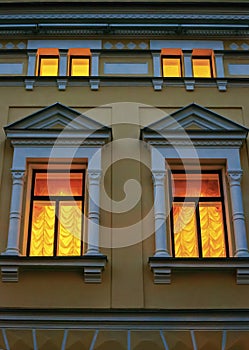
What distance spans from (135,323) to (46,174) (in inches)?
132

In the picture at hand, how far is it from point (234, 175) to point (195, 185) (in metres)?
0.78

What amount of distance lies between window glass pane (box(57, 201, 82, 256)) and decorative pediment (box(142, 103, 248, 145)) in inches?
75.1

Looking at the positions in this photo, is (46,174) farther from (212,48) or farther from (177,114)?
(212,48)

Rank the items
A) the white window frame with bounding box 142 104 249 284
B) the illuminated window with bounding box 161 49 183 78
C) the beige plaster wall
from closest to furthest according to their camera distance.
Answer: the beige plaster wall → the white window frame with bounding box 142 104 249 284 → the illuminated window with bounding box 161 49 183 78

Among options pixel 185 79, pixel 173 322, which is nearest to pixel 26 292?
pixel 173 322

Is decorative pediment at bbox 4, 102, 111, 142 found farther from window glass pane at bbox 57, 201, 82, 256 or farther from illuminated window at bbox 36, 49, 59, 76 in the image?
window glass pane at bbox 57, 201, 82, 256

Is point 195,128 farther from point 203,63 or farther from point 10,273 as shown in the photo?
point 10,273

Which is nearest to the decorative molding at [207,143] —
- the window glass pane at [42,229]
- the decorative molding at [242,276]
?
the window glass pane at [42,229]

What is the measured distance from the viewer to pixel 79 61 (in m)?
12.2

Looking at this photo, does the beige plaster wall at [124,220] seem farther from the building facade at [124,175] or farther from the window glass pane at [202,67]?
the window glass pane at [202,67]

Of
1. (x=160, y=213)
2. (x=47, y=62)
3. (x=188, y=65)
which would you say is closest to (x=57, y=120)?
(x=47, y=62)

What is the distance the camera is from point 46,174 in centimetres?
1093

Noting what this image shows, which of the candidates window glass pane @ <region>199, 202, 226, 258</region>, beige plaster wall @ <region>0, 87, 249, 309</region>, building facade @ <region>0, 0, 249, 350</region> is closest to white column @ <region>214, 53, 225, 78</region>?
building facade @ <region>0, 0, 249, 350</region>

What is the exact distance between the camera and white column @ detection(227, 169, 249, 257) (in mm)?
9836
